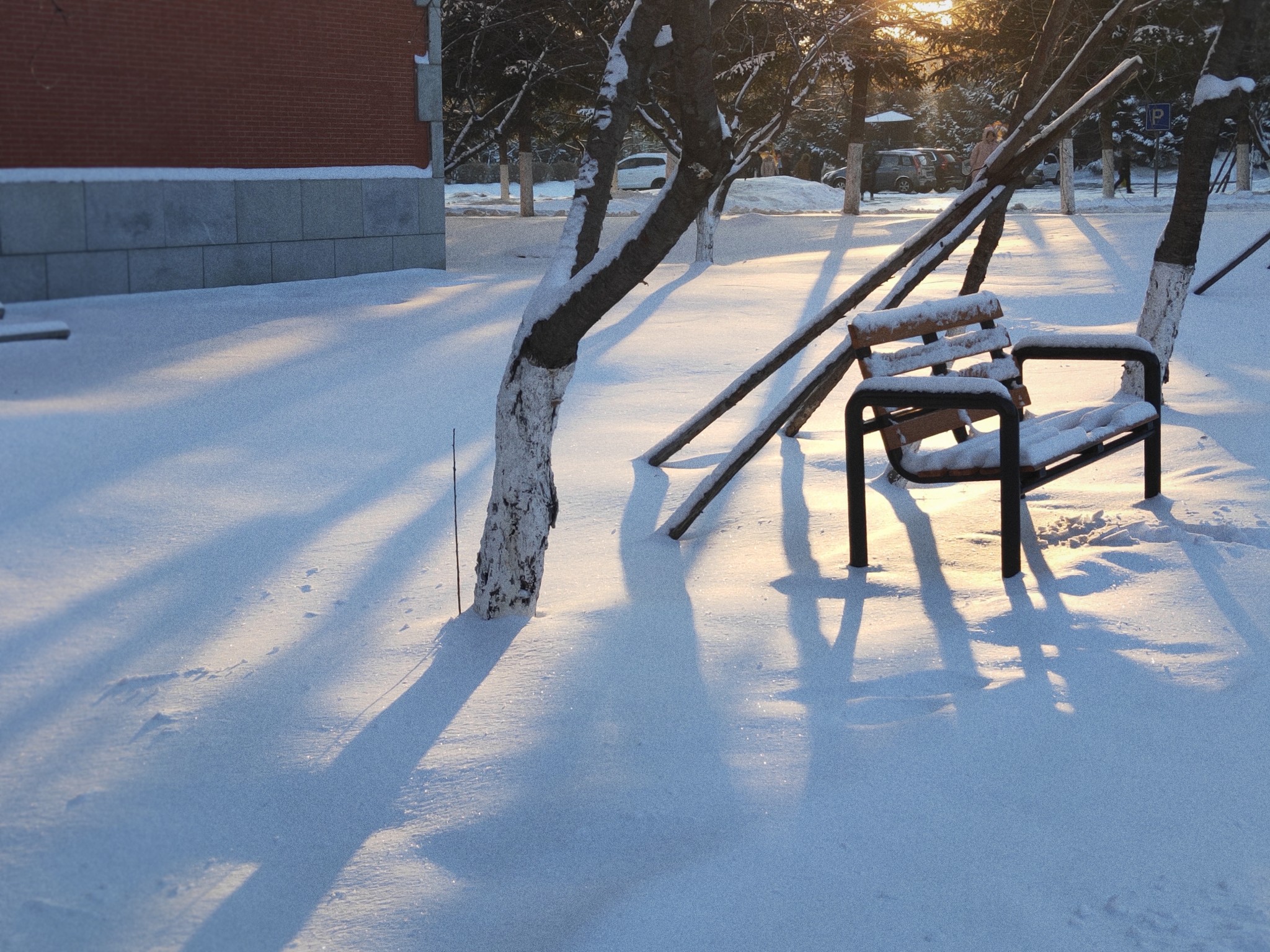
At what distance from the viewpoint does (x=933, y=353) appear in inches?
209

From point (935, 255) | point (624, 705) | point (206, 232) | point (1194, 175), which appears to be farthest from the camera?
point (206, 232)

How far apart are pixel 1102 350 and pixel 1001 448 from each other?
1.22m

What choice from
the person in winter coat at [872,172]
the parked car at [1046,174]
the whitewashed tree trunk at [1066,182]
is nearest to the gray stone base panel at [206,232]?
the whitewashed tree trunk at [1066,182]

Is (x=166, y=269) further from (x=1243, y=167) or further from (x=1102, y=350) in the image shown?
(x=1243, y=167)

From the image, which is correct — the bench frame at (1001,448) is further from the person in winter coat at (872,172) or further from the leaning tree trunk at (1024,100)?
the person in winter coat at (872,172)

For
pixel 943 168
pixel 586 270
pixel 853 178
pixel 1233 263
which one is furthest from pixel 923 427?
pixel 943 168

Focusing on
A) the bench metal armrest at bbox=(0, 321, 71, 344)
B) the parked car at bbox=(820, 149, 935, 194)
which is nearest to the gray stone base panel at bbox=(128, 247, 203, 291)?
the bench metal armrest at bbox=(0, 321, 71, 344)

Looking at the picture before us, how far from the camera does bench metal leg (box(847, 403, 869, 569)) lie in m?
4.51

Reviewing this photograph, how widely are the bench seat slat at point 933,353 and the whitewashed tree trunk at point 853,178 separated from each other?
73.4ft

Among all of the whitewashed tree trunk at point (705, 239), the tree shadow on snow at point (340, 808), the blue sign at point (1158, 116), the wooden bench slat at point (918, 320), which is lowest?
the tree shadow on snow at point (340, 808)

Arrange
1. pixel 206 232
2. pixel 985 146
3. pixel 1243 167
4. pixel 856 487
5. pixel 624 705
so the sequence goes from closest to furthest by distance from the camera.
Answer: pixel 624 705
pixel 856 487
pixel 206 232
pixel 985 146
pixel 1243 167

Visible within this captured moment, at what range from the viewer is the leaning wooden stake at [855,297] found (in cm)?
515

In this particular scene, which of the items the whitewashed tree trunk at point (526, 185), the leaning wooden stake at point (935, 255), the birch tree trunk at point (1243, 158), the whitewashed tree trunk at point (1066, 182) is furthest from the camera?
the birch tree trunk at point (1243, 158)

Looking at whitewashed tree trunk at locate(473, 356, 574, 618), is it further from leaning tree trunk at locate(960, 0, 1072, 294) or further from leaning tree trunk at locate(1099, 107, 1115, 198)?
leaning tree trunk at locate(1099, 107, 1115, 198)
